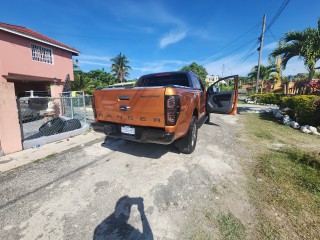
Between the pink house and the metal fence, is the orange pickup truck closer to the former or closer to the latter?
the metal fence

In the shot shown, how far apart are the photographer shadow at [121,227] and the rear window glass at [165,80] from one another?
356 cm

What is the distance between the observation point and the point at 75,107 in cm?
795

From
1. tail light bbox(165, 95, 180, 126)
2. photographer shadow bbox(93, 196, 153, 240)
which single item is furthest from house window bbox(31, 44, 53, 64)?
photographer shadow bbox(93, 196, 153, 240)

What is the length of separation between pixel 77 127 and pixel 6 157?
2.47m

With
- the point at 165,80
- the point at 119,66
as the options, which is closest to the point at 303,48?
the point at 165,80

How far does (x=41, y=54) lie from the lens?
505 inches

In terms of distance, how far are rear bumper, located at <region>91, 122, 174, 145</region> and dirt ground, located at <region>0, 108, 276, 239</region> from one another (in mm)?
658

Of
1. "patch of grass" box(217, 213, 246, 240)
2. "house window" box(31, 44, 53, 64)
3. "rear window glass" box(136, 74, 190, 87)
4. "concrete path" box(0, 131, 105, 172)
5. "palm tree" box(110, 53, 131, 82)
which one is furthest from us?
"palm tree" box(110, 53, 131, 82)

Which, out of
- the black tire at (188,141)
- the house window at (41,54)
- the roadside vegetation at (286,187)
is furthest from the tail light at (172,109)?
the house window at (41,54)

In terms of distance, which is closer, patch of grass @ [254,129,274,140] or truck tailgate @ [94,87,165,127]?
truck tailgate @ [94,87,165,127]

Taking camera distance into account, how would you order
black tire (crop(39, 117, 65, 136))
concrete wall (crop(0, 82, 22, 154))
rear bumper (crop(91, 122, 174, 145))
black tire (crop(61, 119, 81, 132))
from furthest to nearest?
1. black tire (crop(61, 119, 81, 132))
2. black tire (crop(39, 117, 65, 136))
3. concrete wall (crop(0, 82, 22, 154))
4. rear bumper (crop(91, 122, 174, 145))

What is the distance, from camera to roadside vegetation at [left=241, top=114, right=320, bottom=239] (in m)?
2.08

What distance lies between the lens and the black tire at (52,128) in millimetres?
5518

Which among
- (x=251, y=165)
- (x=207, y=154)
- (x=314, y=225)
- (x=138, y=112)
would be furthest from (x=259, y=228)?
(x=138, y=112)
